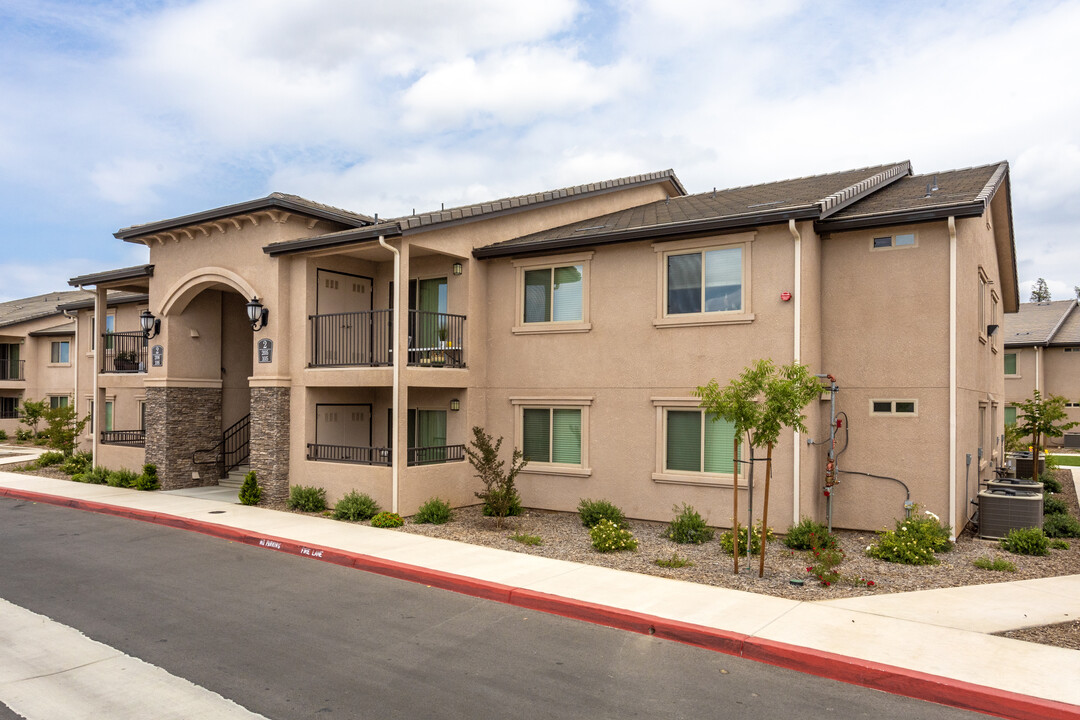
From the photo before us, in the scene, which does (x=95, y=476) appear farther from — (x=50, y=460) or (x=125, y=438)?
(x=50, y=460)

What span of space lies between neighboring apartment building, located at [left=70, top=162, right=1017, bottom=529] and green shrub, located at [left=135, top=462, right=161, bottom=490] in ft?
0.94

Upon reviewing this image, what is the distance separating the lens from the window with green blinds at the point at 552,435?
1473 cm

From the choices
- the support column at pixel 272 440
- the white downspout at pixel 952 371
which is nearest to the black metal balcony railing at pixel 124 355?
the support column at pixel 272 440

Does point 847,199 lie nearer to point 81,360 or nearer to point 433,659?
point 433,659

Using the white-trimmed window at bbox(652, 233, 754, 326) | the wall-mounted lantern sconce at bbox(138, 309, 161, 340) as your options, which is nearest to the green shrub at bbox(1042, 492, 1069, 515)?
the white-trimmed window at bbox(652, 233, 754, 326)

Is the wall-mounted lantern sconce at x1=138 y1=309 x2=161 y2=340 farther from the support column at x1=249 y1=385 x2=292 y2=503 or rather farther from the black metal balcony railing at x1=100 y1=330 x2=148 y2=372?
the support column at x1=249 y1=385 x2=292 y2=503

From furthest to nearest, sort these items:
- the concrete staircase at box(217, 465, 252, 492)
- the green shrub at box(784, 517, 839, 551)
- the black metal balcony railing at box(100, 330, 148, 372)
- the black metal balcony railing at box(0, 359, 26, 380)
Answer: the black metal balcony railing at box(0, 359, 26, 380), the black metal balcony railing at box(100, 330, 148, 372), the concrete staircase at box(217, 465, 252, 492), the green shrub at box(784, 517, 839, 551)

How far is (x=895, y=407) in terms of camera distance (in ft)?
41.0

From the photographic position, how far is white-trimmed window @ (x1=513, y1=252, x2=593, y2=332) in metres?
14.8

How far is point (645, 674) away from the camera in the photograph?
6602 millimetres

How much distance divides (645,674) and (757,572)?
13.5 feet

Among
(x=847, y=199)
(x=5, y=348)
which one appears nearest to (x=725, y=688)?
(x=847, y=199)

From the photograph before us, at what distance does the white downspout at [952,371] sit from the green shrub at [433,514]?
345 inches

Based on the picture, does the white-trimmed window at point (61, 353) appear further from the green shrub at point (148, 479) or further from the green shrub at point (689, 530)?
the green shrub at point (689, 530)
